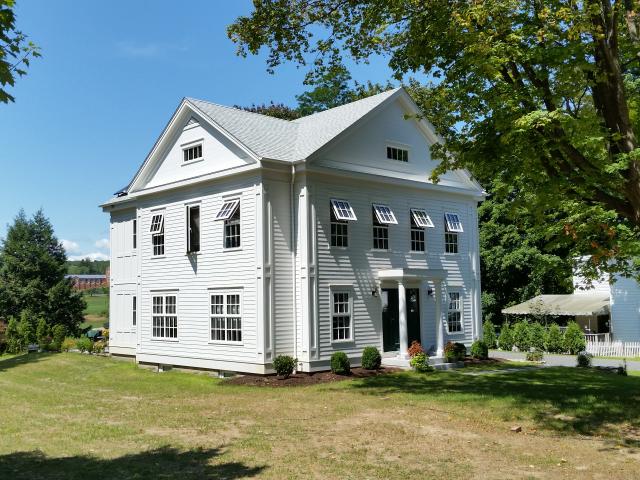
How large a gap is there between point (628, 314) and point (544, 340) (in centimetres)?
604

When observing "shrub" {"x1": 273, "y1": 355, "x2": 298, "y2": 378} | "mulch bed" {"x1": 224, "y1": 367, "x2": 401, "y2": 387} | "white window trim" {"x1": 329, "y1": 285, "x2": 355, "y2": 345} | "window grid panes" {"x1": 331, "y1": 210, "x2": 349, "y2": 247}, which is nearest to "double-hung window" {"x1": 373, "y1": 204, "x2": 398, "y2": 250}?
"window grid panes" {"x1": 331, "y1": 210, "x2": 349, "y2": 247}

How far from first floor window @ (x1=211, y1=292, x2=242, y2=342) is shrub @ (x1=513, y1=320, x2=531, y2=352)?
20.4 meters

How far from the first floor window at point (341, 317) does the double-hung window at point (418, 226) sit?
4276mm

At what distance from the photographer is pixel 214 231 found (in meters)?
21.8

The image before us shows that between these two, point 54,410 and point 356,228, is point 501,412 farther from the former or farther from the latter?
point 54,410

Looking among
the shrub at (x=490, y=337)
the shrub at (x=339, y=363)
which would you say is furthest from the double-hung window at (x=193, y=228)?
the shrub at (x=490, y=337)

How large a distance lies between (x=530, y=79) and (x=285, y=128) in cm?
1265

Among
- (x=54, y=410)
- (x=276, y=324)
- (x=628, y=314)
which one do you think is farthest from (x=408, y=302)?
(x=628, y=314)

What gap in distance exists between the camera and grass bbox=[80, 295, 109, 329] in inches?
2501

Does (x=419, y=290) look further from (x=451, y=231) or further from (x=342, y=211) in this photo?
(x=342, y=211)

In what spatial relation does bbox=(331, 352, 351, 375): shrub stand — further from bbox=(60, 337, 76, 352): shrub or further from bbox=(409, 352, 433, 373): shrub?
bbox=(60, 337, 76, 352): shrub

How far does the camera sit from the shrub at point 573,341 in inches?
1294

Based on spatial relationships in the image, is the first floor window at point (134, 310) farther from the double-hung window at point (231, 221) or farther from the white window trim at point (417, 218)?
the white window trim at point (417, 218)

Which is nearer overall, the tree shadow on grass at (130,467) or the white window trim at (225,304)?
the tree shadow on grass at (130,467)
